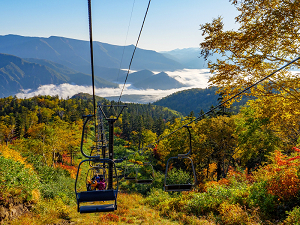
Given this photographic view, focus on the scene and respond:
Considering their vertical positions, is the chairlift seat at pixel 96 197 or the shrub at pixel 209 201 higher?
the chairlift seat at pixel 96 197

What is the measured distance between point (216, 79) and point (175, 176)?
69.8 feet

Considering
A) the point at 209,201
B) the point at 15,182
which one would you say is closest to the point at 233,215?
the point at 209,201

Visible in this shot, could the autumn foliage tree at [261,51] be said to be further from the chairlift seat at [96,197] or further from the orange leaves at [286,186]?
the chairlift seat at [96,197]

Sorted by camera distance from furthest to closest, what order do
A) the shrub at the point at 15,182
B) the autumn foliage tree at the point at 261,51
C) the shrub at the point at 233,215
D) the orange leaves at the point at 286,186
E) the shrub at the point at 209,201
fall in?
the shrub at the point at 209,201
the shrub at the point at 15,182
the shrub at the point at 233,215
the orange leaves at the point at 286,186
the autumn foliage tree at the point at 261,51

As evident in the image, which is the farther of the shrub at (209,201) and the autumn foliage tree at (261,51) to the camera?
the shrub at (209,201)

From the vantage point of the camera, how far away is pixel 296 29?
750 centimetres

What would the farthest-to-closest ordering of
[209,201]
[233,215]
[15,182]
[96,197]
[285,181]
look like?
1. [209,201]
2. [15,182]
3. [233,215]
4. [285,181]
5. [96,197]

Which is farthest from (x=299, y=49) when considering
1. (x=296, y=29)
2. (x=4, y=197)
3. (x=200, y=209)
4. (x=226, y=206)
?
(x=4, y=197)

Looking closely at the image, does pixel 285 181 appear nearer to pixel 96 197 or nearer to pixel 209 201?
pixel 209 201

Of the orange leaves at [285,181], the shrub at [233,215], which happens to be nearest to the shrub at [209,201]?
the shrub at [233,215]

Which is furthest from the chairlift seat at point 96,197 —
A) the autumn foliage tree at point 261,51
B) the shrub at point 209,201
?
the shrub at point 209,201

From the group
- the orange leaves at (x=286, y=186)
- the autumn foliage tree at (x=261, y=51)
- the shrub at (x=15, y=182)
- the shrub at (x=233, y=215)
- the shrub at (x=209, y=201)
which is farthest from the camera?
the shrub at (x=209, y=201)

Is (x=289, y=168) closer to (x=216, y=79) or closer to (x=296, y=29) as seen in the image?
(x=216, y=79)

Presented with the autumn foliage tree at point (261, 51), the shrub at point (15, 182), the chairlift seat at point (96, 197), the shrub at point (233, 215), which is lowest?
the shrub at point (233, 215)
